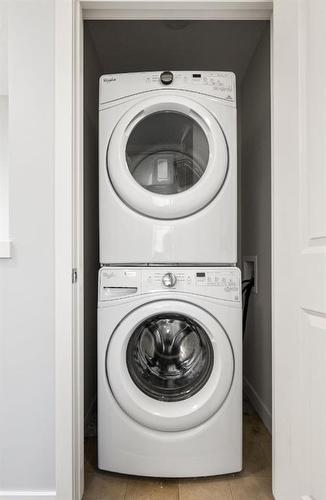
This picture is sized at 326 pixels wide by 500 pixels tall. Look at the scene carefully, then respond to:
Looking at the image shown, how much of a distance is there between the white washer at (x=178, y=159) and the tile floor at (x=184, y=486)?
89 cm

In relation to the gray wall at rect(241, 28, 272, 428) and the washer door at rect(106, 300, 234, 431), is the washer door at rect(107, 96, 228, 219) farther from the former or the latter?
the gray wall at rect(241, 28, 272, 428)

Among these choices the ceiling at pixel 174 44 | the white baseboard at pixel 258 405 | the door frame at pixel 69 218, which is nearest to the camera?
the door frame at pixel 69 218

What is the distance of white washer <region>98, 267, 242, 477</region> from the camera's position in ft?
5.46

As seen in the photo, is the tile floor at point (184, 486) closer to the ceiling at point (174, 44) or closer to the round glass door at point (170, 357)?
the round glass door at point (170, 357)

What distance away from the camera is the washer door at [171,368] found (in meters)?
1.66

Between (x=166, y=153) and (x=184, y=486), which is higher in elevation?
(x=166, y=153)

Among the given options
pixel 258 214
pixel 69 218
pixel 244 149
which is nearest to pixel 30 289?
pixel 69 218

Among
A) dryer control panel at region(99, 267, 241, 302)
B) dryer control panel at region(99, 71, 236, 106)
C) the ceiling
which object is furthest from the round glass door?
the ceiling

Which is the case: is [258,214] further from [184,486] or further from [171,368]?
[184,486]

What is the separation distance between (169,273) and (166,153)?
1.69 ft

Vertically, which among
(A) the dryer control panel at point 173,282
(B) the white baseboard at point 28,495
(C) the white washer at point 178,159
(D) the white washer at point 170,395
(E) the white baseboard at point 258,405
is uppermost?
(C) the white washer at point 178,159

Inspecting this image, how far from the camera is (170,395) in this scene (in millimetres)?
1731

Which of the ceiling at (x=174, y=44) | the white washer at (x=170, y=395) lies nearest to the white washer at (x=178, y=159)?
the white washer at (x=170, y=395)

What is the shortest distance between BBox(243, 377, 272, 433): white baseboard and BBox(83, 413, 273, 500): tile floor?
327mm
